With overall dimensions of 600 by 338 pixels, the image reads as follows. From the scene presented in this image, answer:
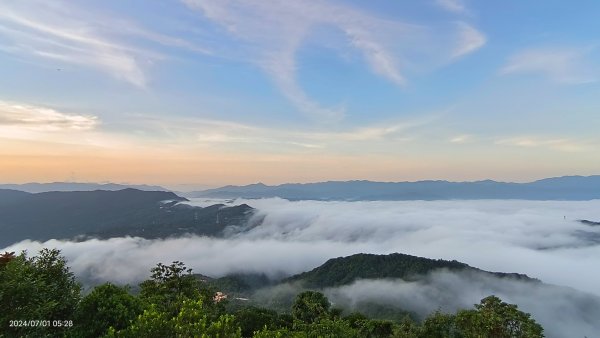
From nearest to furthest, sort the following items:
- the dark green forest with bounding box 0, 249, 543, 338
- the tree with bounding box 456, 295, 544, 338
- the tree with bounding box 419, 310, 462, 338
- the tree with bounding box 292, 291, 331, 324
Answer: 1. the dark green forest with bounding box 0, 249, 543, 338
2. the tree with bounding box 456, 295, 544, 338
3. the tree with bounding box 419, 310, 462, 338
4. the tree with bounding box 292, 291, 331, 324

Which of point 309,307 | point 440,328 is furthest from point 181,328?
point 309,307

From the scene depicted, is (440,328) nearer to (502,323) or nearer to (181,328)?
(502,323)

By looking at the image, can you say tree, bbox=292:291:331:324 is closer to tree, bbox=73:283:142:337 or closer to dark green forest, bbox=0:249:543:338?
dark green forest, bbox=0:249:543:338

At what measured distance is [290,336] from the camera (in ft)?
70.9

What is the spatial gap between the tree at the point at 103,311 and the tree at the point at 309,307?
157 feet

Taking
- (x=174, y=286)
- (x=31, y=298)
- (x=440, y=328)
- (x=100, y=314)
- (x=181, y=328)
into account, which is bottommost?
(x=440, y=328)

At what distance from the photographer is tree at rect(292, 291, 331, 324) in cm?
7507

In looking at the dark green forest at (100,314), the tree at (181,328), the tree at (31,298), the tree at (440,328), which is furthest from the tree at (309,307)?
the tree at (181,328)

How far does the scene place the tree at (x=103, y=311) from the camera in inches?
971

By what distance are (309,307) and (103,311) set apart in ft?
187

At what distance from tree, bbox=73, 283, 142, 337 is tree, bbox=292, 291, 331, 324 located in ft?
157

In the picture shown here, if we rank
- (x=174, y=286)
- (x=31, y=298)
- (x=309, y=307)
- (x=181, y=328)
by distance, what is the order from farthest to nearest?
(x=309, y=307)
(x=174, y=286)
(x=31, y=298)
(x=181, y=328)

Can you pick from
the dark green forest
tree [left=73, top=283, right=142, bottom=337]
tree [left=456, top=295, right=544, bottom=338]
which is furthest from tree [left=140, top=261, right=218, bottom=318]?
tree [left=456, top=295, right=544, bottom=338]

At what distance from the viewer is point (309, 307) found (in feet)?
255
